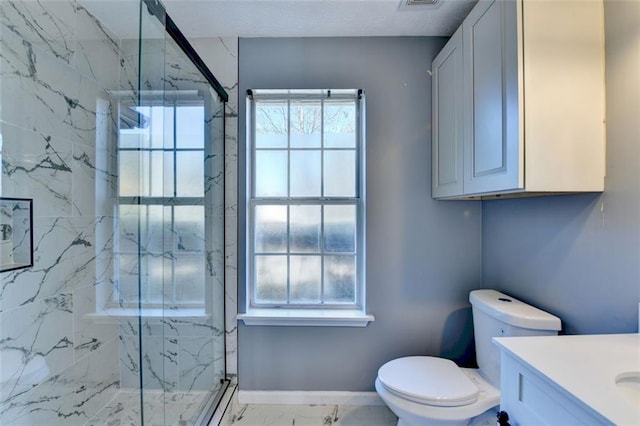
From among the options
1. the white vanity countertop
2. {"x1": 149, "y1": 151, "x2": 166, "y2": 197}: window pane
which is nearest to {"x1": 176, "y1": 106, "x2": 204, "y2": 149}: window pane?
{"x1": 149, "y1": 151, "x2": 166, "y2": 197}: window pane

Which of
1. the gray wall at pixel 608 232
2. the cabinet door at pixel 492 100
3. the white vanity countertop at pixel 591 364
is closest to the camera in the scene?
the white vanity countertop at pixel 591 364

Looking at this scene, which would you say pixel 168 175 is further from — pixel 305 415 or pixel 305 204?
pixel 305 415

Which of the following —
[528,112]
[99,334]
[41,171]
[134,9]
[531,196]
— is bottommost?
[99,334]

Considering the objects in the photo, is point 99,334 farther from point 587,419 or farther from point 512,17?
point 512,17

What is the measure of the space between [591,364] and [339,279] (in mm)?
1281

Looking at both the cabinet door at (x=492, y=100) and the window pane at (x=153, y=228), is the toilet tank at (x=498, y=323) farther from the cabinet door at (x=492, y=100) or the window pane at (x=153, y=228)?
the window pane at (x=153, y=228)

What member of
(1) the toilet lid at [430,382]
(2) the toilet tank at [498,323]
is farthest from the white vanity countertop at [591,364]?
(1) the toilet lid at [430,382]

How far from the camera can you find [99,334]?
167 centimetres

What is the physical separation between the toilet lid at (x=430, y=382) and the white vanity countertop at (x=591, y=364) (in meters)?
0.50

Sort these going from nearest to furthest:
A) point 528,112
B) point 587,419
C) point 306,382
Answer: point 587,419 → point 528,112 → point 306,382

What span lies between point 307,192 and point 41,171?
1347 mm

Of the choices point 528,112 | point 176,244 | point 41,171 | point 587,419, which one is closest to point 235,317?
point 176,244

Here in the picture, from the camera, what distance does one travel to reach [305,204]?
6.22 feet

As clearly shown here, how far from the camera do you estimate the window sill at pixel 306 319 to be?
1761mm
